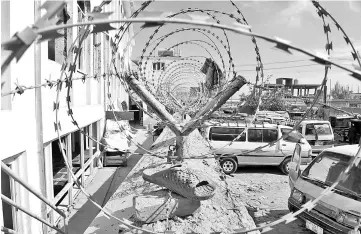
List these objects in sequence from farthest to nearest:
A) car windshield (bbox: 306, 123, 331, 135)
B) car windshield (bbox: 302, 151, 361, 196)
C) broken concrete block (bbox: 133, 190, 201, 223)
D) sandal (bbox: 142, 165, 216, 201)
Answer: car windshield (bbox: 306, 123, 331, 135) < car windshield (bbox: 302, 151, 361, 196) < broken concrete block (bbox: 133, 190, 201, 223) < sandal (bbox: 142, 165, 216, 201)

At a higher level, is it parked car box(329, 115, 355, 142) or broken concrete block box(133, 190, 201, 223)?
broken concrete block box(133, 190, 201, 223)

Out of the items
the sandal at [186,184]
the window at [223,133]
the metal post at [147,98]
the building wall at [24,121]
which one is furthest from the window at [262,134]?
the sandal at [186,184]

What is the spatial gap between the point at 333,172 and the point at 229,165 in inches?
210

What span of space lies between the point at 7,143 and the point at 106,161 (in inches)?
308

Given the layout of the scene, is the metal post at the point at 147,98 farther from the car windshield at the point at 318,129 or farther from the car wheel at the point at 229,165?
the car windshield at the point at 318,129

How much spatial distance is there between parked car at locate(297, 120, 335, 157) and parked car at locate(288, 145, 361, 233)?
24.3ft

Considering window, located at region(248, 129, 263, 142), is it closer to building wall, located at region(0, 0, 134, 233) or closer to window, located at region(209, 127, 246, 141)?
window, located at region(209, 127, 246, 141)

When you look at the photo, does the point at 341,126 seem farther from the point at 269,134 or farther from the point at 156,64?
A: the point at 156,64

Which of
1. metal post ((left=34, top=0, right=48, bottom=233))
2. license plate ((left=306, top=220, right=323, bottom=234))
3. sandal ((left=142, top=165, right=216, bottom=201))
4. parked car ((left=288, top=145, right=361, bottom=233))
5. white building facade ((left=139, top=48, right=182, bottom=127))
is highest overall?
white building facade ((left=139, top=48, right=182, bottom=127))

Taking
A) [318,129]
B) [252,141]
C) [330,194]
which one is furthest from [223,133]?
[330,194]

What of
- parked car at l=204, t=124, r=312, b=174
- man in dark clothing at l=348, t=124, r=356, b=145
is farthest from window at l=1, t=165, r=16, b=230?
man in dark clothing at l=348, t=124, r=356, b=145

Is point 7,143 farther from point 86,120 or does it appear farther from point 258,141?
point 258,141

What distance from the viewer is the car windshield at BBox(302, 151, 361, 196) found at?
4.60m

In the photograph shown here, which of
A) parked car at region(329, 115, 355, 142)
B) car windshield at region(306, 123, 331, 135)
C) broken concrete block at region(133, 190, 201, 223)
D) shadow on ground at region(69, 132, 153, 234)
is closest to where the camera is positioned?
broken concrete block at region(133, 190, 201, 223)
